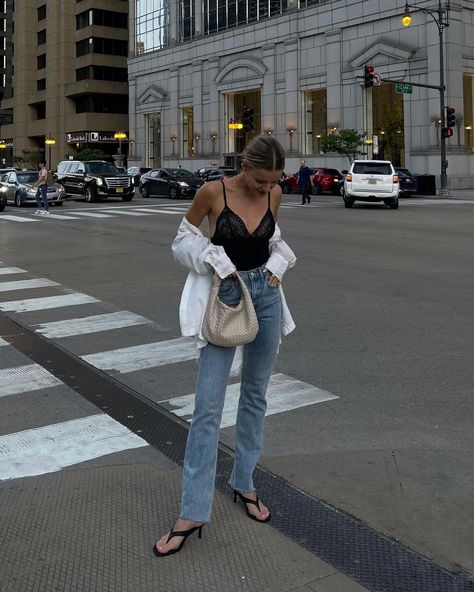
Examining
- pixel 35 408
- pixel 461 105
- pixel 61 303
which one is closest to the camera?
pixel 35 408

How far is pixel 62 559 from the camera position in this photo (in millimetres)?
3287

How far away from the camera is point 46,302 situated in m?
9.70

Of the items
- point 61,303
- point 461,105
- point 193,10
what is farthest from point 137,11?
point 61,303

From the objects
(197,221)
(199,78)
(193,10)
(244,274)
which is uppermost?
(193,10)

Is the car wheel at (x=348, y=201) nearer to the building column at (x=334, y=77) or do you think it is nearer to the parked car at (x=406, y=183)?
the parked car at (x=406, y=183)

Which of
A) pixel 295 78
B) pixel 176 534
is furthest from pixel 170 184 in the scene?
pixel 176 534

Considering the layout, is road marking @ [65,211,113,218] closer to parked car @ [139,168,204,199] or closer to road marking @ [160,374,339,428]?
parked car @ [139,168,204,199]

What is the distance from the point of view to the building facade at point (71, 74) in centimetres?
8769

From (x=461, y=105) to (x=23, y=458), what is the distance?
4668 centimetres

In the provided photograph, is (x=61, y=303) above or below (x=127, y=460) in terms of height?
above

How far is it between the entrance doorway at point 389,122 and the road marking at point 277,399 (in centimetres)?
4890

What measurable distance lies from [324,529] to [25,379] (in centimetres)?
362

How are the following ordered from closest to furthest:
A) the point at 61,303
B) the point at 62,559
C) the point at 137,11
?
the point at 62,559 < the point at 61,303 < the point at 137,11

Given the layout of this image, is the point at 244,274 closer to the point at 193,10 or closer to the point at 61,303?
the point at 61,303
